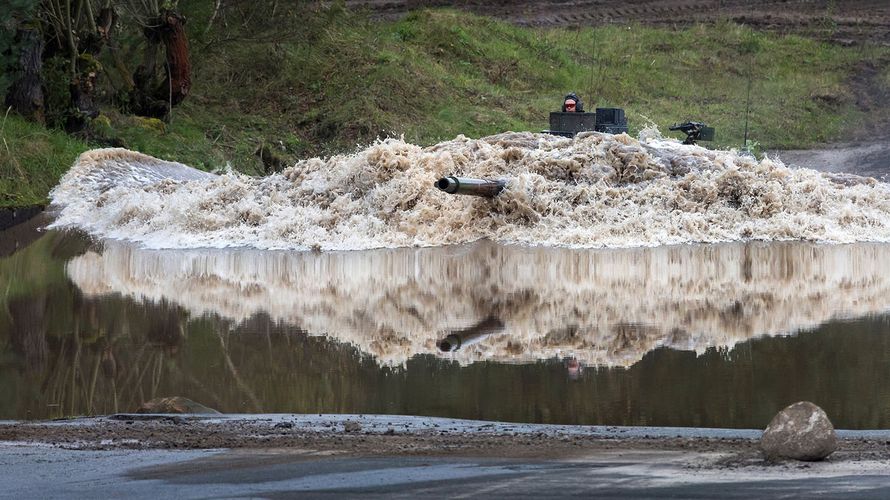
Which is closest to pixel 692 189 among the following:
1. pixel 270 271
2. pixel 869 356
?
pixel 270 271

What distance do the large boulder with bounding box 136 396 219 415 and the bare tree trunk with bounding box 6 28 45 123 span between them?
20766mm

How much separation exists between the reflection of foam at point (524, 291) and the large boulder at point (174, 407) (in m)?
2.06

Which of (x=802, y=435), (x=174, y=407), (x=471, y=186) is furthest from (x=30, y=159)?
(x=802, y=435)

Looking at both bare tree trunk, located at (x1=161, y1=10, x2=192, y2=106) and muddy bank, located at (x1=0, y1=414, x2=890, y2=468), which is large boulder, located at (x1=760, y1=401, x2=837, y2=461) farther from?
bare tree trunk, located at (x1=161, y1=10, x2=192, y2=106)

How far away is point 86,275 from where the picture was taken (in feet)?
52.9

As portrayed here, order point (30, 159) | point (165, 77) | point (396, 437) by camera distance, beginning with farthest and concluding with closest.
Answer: point (165, 77), point (30, 159), point (396, 437)

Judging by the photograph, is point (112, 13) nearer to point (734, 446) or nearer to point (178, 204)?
point (178, 204)

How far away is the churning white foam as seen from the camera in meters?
19.7

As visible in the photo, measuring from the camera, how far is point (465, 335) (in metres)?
11.1

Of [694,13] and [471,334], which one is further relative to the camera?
[694,13]

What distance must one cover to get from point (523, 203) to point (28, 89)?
11937mm

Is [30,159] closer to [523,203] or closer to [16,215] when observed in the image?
[16,215]

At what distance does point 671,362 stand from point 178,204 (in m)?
13.3

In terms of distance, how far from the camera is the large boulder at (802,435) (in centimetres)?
622
